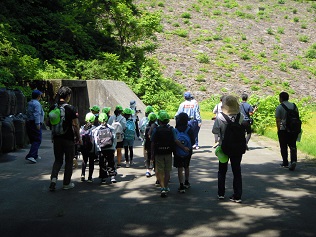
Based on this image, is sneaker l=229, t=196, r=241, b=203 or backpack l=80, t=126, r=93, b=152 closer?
sneaker l=229, t=196, r=241, b=203

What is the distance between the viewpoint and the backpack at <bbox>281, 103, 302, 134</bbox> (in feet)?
33.9

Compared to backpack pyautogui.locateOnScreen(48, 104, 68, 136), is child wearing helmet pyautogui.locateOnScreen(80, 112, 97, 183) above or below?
below

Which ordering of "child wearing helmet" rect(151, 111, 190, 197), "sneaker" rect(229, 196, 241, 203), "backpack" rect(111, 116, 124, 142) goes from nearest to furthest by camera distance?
"sneaker" rect(229, 196, 241, 203) → "child wearing helmet" rect(151, 111, 190, 197) → "backpack" rect(111, 116, 124, 142)

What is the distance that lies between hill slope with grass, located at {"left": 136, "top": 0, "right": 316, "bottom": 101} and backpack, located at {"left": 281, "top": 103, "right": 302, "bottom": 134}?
1205 inches

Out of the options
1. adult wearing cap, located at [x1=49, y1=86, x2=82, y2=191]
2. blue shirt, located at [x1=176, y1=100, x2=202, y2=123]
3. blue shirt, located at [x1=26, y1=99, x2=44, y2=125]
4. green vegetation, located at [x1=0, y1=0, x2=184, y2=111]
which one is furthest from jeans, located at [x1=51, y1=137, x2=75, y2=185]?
green vegetation, located at [x1=0, y1=0, x2=184, y2=111]

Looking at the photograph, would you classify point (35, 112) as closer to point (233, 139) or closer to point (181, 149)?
point (181, 149)

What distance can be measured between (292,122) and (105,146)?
4.47 meters

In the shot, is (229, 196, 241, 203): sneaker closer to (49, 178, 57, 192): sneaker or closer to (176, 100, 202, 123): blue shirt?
(49, 178, 57, 192): sneaker

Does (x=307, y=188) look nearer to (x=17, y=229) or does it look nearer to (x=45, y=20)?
(x=17, y=229)

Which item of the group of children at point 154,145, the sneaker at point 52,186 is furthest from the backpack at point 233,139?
the sneaker at point 52,186

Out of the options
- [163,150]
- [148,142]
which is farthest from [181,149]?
[148,142]

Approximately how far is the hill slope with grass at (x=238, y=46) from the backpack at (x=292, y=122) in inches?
1205

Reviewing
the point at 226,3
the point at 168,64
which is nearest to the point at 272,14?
the point at 226,3

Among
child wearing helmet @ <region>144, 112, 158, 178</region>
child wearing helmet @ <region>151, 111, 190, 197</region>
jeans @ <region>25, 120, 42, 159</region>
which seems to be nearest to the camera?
Answer: child wearing helmet @ <region>151, 111, 190, 197</region>
